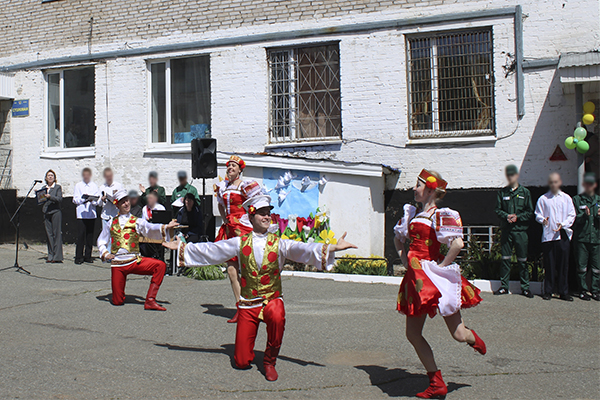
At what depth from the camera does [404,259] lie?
488 centimetres

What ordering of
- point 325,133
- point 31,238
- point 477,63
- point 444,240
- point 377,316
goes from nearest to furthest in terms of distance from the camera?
point 444,240
point 377,316
point 477,63
point 325,133
point 31,238

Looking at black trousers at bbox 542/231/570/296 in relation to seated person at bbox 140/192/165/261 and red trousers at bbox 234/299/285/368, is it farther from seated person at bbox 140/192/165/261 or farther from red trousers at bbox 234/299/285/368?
seated person at bbox 140/192/165/261

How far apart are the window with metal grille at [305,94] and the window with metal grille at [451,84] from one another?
1595 millimetres

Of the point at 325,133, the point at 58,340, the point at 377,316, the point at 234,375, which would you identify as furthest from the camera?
the point at 325,133

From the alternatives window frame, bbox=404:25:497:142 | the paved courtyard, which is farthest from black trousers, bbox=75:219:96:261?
window frame, bbox=404:25:497:142

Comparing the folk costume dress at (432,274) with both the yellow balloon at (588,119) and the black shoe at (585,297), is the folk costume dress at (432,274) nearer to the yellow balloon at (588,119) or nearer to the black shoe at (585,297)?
the black shoe at (585,297)

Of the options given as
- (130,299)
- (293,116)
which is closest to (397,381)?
(130,299)

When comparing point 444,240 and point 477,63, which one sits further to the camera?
point 477,63

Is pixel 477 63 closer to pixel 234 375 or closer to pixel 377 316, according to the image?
pixel 377 316

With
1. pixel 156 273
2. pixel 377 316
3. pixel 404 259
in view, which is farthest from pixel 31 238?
pixel 404 259

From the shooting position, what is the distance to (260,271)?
16.9 ft

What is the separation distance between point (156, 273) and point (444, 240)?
14.8ft

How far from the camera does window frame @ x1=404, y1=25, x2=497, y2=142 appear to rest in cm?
1109

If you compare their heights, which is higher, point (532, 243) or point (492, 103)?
point (492, 103)
